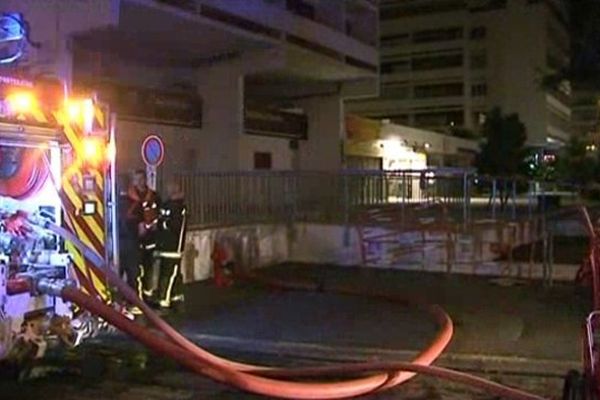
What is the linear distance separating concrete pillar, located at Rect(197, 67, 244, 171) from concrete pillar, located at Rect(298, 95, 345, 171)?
5.60 m

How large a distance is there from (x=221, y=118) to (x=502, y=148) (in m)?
25.8

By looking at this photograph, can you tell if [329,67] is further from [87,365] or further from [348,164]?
[87,365]

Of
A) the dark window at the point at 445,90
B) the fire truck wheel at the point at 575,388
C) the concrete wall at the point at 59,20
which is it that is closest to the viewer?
the fire truck wheel at the point at 575,388

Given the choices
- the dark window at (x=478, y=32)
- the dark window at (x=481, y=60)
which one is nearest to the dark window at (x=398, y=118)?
the dark window at (x=481, y=60)

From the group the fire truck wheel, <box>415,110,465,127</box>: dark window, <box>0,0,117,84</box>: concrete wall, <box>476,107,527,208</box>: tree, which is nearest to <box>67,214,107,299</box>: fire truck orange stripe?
the fire truck wheel

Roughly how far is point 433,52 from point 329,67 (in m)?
70.1

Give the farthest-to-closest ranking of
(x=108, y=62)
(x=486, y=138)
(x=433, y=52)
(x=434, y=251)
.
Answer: (x=433, y=52), (x=486, y=138), (x=108, y=62), (x=434, y=251)

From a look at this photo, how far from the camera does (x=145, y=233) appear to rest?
10.2 metres

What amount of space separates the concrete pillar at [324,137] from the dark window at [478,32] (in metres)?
68.4

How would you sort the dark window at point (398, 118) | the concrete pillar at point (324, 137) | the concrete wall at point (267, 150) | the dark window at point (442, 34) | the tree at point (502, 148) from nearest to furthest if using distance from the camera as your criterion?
1. the concrete wall at point (267, 150)
2. the concrete pillar at point (324, 137)
3. the tree at point (502, 148)
4. the dark window at point (442, 34)
5. the dark window at point (398, 118)

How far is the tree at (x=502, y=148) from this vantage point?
4425cm

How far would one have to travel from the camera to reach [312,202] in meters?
15.7

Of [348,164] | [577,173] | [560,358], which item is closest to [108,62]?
[348,164]

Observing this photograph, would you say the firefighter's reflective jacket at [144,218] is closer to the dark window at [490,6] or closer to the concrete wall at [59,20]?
the concrete wall at [59,20]
